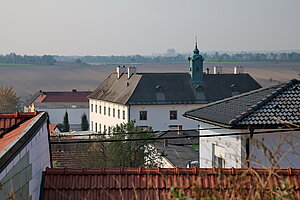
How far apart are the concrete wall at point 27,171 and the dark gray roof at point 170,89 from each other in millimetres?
53074

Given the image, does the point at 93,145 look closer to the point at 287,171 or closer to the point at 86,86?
the point at 287,171

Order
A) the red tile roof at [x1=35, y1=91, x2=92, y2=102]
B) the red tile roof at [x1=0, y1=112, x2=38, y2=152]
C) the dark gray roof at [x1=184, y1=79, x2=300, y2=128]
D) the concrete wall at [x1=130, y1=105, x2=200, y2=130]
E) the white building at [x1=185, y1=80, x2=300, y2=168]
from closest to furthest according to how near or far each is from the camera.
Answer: the red tile roof at [x1=0, y1=112, x2=38, y2=152]
the white building at [x1=185, y1=80, x2=300, y2=168]
the dark gray roof at [x1=184, y1=79, x2=300, y2=128]
the concrete wall at [x1=130, y1=105, x2=200, y2=130]
the red tile roof at [x1=35, y1=91, x2=92, y2=102]

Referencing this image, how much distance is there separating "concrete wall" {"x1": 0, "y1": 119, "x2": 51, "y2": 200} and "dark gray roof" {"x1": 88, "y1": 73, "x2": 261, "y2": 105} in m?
53.1

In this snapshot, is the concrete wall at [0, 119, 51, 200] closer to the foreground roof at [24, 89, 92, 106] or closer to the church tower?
the church tower

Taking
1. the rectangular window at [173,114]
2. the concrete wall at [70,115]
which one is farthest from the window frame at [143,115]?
the concrete wall at [70,115]

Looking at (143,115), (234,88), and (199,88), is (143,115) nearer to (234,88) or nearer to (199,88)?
(199,88)

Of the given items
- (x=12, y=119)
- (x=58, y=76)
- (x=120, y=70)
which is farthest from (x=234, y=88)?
(x=58, y=76)

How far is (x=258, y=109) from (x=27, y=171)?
8099mm

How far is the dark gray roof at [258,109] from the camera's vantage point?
13664 millimetres

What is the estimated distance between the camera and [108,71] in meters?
182

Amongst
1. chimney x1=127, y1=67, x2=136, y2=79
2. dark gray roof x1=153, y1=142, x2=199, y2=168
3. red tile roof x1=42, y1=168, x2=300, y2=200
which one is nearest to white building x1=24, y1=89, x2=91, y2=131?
chimney x1=127, y1=67, x2=136, y2=79

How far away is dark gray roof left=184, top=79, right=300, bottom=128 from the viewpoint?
44.8 feet

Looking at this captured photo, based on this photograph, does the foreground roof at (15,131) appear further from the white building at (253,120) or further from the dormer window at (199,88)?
the dormer window at (199,88)

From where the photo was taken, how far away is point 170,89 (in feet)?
217
